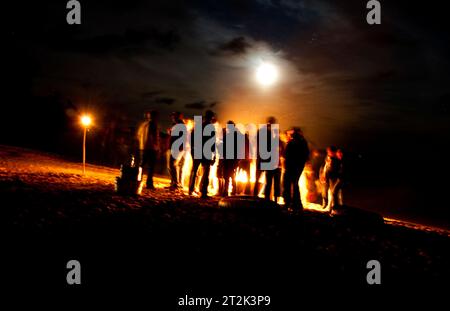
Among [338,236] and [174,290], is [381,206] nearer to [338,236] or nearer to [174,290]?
[338,236]

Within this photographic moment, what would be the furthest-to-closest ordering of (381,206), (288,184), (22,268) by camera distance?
1. (381,206)
2. (288,184)
3. (22,268)

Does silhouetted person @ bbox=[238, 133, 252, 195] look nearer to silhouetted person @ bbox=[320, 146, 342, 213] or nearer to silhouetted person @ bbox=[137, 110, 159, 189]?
silhouetted person @ bbox=[320, 146, 342, 213]

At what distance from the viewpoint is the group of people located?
9.88 m

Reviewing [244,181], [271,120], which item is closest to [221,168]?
[244,181]

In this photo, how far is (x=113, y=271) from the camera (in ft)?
14.0

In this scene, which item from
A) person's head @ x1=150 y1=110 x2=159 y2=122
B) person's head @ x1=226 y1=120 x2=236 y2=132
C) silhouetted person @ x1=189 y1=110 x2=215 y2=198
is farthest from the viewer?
person's head @ x1=226 y1=120 x2=236 y2=132

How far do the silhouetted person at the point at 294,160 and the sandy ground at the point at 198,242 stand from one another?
5.42 ft

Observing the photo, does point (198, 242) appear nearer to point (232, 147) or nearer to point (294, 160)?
point (294, 160)

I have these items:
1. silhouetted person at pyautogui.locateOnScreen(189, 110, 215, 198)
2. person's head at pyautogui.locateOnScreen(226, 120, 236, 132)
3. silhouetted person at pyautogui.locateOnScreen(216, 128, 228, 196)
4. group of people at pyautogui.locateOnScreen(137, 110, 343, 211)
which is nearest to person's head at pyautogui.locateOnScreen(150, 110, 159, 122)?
group of people at pyautogui.locateOnScreen(137, 110, 343, 211)

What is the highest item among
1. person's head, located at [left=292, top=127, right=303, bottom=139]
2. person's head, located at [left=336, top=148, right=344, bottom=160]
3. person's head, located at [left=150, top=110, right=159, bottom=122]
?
person's head, located at [left=150, top=110, right=159, bottom=122]

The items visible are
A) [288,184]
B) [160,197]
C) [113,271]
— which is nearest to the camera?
[113,271]

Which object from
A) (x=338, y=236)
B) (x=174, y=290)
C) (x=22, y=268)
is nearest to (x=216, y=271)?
(x=174, y=290)

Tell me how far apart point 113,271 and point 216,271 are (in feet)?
4.89

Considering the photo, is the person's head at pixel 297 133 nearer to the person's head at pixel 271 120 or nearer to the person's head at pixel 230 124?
the person's head at pixel 271 120
